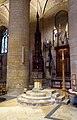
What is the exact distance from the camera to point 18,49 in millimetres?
7617

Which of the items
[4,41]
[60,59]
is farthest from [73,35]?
[4,41]

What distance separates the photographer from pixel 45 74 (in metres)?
11.9

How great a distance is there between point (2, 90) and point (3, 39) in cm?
958

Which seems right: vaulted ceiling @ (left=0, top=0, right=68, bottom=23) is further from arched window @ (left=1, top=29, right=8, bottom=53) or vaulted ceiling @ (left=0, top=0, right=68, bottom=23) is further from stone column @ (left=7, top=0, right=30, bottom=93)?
stone column @ (left=7, top=0, right=30, bottom=93)

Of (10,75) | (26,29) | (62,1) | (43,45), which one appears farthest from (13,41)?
(62,1)

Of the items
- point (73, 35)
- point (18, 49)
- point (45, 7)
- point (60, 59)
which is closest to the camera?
point (73, 35)

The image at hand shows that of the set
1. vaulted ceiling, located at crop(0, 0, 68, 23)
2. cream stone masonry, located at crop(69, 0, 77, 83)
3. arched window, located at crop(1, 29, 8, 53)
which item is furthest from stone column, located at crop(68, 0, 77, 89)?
arched window, located at crop(1, 29, 8, 53)

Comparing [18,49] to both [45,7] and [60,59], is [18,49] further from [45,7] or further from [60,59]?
[45,7]

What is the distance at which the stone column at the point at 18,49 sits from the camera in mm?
7500

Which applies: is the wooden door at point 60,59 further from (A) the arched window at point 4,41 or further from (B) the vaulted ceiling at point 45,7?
(A) the arched window at point 4,41

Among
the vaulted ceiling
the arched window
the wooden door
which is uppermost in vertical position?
the vaulted ceiling

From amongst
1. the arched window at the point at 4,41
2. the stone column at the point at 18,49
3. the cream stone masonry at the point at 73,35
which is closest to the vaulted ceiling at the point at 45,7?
the arched window at the point at 4,41

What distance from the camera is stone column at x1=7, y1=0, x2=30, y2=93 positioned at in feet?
24.6

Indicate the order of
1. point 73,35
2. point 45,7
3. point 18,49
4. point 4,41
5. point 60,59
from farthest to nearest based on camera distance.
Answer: point 4,41
point 45,7
point 60,59
point 18,49
point 73,35
